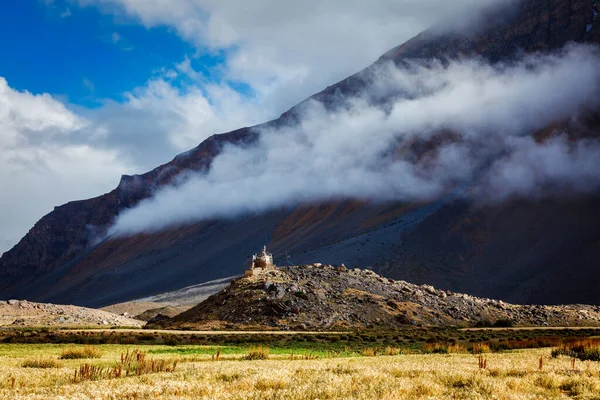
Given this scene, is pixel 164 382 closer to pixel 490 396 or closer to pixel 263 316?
pixel 490 396

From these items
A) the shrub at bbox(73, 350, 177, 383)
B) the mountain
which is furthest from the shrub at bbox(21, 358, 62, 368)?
the mountain

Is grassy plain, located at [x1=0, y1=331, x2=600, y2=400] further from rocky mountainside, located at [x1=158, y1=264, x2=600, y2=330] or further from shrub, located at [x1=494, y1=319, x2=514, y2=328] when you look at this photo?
shrub, located at [x1=494, y1=319, x2=514, y2=328]

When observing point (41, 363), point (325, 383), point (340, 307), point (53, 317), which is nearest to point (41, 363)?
point (41, 363)

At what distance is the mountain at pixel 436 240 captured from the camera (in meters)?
87.8

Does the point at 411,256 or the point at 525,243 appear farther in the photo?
the point at 411,256

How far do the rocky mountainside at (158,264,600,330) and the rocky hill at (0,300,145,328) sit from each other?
9949mm

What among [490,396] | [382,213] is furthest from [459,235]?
[490,396]

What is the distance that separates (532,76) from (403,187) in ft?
134

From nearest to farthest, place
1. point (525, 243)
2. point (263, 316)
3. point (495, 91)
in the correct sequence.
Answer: point (263, 316), point (525, 243), point (495, 91)

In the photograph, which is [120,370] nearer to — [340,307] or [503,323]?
[340,307]

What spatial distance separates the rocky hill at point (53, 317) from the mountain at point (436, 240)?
4587cm

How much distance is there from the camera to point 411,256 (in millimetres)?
100562

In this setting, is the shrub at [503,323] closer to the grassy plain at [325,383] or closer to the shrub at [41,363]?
the grassy plain at [325,383]

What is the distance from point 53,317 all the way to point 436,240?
6766 centimetres
